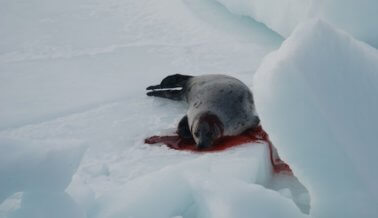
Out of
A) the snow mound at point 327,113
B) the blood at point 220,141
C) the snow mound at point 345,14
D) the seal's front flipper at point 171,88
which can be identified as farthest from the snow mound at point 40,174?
the snow mound at point 345,14

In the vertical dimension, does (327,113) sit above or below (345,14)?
above

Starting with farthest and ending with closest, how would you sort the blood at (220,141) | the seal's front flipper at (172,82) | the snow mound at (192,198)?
the seal's front flipper at (172,82)
the blood at (220,141)
the snow mound at (192,198)

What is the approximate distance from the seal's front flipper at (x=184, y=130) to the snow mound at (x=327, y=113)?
1535mm

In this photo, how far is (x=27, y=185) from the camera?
1894 millimetres

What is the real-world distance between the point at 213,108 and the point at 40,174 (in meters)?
1.95

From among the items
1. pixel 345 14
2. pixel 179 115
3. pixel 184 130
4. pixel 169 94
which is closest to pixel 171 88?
pixel 169 94

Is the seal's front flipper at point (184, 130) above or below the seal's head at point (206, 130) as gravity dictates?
below

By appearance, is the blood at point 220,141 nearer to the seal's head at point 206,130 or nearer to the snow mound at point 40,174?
the seal's head at point 206,130

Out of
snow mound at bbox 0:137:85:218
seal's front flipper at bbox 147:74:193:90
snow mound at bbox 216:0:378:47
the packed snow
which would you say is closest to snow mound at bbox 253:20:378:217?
the packed snow

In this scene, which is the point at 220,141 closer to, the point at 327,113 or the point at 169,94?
the point at 169,94

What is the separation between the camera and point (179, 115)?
3867mm

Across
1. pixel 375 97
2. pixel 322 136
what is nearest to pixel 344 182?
pixel 322 136

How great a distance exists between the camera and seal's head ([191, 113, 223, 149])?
3.30 metres

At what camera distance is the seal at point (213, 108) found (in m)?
3.42
